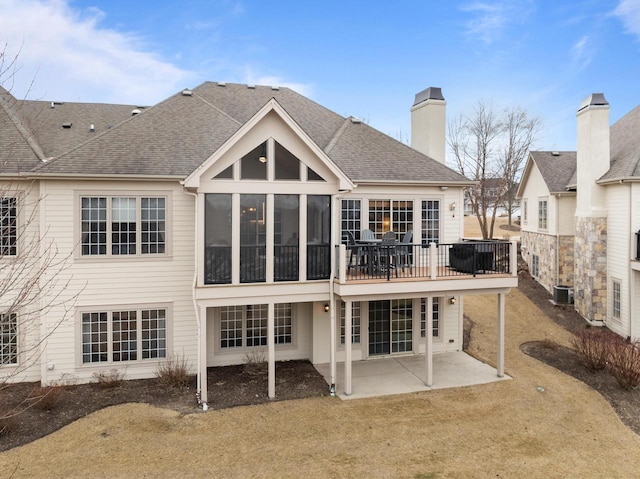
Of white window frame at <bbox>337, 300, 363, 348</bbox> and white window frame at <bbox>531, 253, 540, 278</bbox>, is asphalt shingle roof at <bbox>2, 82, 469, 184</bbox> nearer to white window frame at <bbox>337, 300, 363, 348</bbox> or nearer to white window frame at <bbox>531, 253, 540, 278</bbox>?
white window frame at <bbox>337, 300, 363, 348</bbox>

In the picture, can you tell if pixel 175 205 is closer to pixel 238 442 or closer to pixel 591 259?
pixel 238 442

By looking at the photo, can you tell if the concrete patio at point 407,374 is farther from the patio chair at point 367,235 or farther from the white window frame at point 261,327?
the patio chair at point 367,235

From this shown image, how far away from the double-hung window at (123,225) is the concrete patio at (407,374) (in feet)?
20.3

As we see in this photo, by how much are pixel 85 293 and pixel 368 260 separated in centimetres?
766

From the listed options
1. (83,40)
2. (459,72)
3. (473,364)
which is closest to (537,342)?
(473,364)

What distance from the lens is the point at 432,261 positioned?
10.2 metres

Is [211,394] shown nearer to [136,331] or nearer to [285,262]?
[136,331]

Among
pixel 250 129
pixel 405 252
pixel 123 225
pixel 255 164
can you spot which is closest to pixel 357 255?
pixel 405 252

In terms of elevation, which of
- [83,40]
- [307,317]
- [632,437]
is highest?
[83,40]

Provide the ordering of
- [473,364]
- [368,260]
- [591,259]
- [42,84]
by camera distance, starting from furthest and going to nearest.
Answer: [591,259] < [473,364] < [368,260] < [42,84]

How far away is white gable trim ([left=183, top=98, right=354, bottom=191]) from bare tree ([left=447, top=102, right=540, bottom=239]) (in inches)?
993

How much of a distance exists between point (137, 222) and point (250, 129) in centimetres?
430

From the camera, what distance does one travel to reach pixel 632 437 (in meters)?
7.91

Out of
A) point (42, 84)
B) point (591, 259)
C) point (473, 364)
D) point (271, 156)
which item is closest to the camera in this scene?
point (42, 84)
